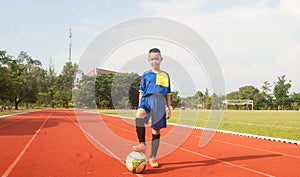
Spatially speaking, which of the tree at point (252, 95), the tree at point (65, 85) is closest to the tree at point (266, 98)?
the tree at point (252, 95)

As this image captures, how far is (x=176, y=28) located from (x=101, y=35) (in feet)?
6.80

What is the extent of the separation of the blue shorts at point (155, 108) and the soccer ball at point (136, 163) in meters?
0.74

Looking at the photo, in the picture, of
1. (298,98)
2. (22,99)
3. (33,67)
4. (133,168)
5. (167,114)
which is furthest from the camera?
(298,98)

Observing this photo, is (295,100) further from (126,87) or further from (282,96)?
(126,87)

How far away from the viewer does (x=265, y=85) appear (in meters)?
112

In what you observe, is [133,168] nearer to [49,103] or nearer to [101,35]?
[101,35]

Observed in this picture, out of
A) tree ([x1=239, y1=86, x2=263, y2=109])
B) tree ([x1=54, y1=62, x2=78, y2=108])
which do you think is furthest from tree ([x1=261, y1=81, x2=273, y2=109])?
tree ([x1=54, y1=62, x2=78, y2=108])

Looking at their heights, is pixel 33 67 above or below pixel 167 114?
above

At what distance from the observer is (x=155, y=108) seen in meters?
5.96

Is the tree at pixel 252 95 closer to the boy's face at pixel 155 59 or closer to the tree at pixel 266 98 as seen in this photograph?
the tree at pixel 266 98

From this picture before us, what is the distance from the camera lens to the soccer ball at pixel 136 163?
5398 millimetres

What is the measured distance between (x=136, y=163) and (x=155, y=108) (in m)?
1.10

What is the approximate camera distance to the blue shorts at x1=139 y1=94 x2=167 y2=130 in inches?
233

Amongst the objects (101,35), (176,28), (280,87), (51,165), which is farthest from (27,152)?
(280,87)
